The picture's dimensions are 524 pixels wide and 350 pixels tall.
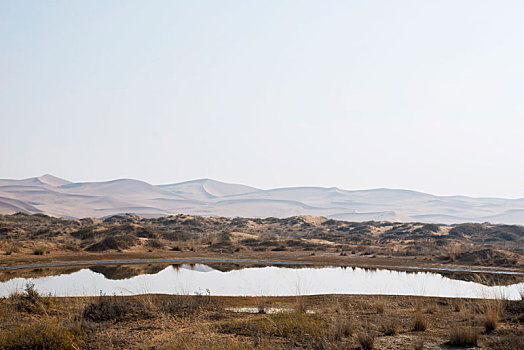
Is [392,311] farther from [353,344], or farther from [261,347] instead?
[261,347]

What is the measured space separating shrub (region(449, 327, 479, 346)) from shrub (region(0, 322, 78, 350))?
7.08 meters

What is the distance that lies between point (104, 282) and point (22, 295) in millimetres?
6166

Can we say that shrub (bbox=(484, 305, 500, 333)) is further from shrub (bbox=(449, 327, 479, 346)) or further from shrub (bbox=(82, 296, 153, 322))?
shrub (bbox=(82, 296, 153, 322))

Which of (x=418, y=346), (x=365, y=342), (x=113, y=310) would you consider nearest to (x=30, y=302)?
(x=113, y=310)

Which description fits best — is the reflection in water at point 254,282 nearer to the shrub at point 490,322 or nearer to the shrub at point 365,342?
the shrub at point 490,322

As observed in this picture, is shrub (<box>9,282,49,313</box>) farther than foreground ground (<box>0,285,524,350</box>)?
Yes

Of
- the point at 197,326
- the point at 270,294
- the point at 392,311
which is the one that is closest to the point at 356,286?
the point at 270,294

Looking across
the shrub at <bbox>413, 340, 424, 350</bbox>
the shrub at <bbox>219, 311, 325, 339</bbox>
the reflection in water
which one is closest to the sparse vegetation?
the reflection in water

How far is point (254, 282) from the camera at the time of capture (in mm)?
19172

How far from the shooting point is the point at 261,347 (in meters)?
7.91

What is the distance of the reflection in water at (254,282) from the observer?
16672 millimetres

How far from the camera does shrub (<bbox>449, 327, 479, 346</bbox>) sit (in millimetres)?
8859

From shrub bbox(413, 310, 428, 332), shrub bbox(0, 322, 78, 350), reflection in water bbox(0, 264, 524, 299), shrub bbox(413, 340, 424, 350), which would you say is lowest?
reflection in water bbox(0, 264, 524, 299)

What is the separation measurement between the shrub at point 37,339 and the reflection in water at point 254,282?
632 centimetres
